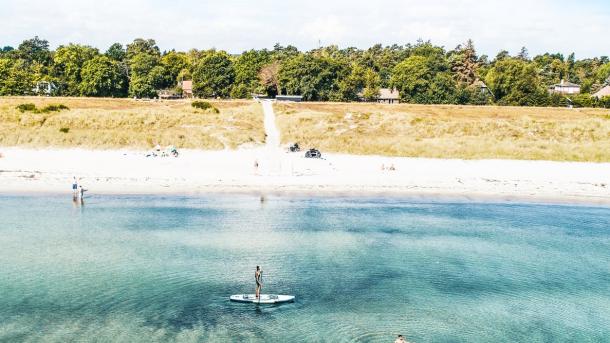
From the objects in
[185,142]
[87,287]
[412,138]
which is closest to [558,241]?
[87,287]

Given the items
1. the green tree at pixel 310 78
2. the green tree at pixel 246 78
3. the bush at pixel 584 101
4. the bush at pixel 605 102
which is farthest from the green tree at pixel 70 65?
the bush at pixel 605 102

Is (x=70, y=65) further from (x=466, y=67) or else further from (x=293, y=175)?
(x=466, y=67)

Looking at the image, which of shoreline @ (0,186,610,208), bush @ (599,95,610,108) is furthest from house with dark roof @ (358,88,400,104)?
shoreline @ (0,186,610,208)

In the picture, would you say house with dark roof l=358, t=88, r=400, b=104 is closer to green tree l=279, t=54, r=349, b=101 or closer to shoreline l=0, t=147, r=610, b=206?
green tree l=279, t=54, r=349, b=101

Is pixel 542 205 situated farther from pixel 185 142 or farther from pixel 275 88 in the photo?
pixel 275 88

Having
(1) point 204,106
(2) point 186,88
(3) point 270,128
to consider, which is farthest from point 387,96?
(3) point 270,128

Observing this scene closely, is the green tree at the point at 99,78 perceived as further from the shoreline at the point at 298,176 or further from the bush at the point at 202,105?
the shoreline at the point at 298,176
